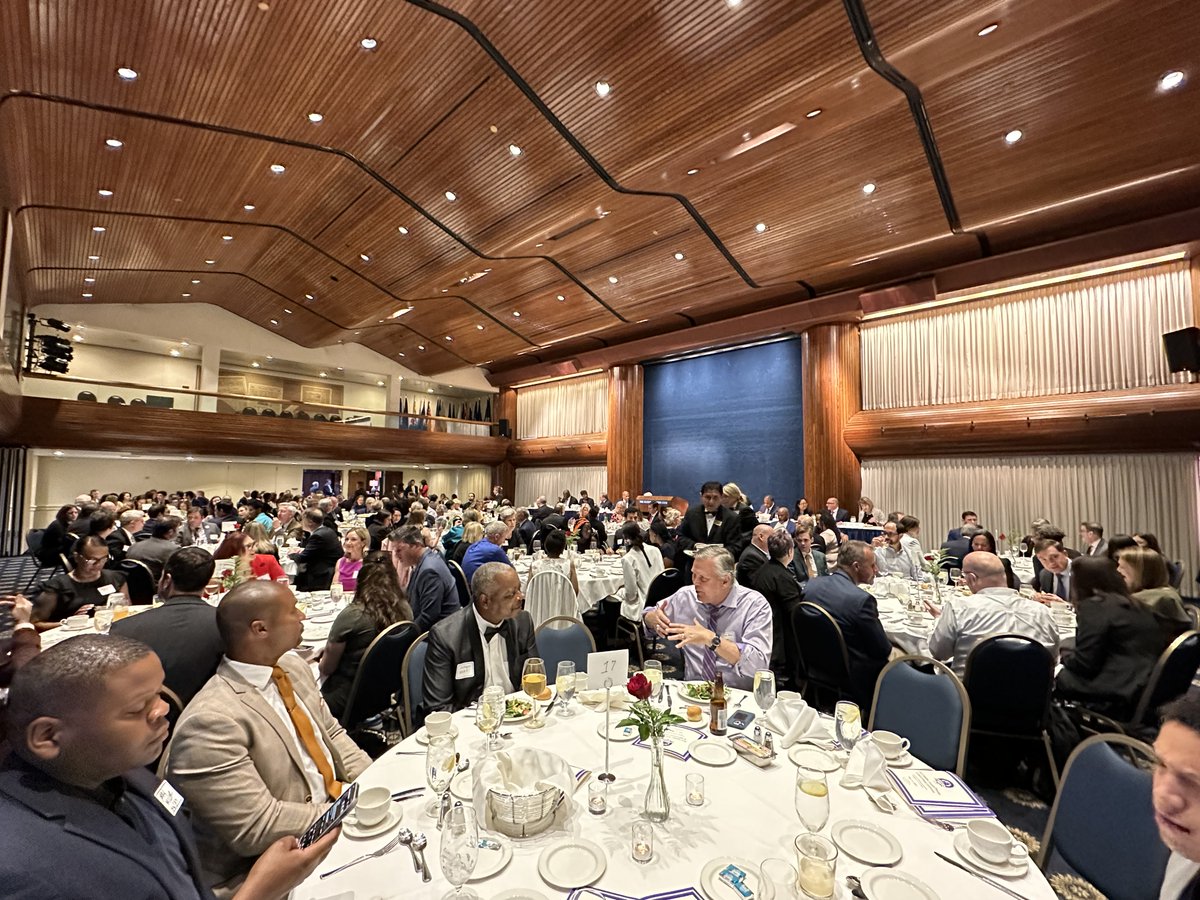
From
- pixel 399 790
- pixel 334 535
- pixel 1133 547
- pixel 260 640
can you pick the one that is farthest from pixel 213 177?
pixel 1133 547

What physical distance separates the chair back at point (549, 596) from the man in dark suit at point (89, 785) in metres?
4.46

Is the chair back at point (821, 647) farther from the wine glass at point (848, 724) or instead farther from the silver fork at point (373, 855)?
the silver fork at point (373, 855)

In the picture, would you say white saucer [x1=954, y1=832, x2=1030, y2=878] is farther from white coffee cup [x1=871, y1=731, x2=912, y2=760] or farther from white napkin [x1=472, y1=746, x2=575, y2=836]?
white napkin [x1=472, y1=746, x2=575, y2=836]

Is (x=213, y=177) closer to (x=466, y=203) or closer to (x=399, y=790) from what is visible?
(x=466, y=203)

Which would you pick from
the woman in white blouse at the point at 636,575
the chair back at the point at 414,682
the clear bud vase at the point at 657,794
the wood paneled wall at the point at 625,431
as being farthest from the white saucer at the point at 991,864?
the wood paneled wall at the point at 625,431

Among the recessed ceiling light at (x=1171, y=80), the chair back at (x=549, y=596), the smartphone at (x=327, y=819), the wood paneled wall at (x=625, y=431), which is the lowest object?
the chair back at (x=549, y=596)

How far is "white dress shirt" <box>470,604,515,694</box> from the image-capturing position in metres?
2.79

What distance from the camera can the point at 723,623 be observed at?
9.93 ft

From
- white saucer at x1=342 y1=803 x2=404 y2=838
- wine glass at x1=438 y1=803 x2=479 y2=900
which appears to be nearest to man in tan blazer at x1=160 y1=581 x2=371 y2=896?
white saucer at x1=342 y1=803 x2=404 y2=838

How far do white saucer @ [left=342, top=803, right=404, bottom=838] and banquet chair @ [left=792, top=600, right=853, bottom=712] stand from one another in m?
2.87

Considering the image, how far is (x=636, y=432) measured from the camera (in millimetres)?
15445

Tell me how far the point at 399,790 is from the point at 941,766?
7.23 feet

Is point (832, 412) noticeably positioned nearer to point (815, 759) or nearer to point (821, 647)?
point (821, 647)

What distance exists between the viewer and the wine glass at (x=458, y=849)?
4.07 feet
